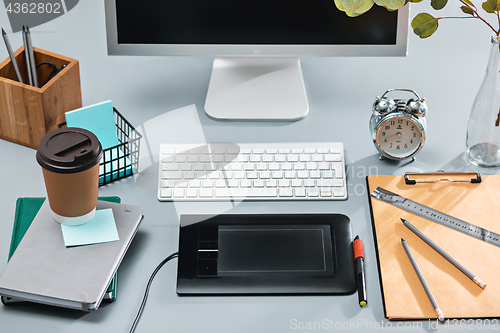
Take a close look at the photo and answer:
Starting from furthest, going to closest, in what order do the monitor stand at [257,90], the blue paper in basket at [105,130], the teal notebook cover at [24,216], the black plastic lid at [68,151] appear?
the monitor stand at [257,90] < the blue paper in basket at [105,130] < the teal notebook cover at [24,216] < the black plastic lid at [68,151]

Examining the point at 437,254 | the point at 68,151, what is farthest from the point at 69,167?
the point at 437,254

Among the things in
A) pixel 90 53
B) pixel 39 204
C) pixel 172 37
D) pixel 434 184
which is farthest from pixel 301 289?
pixel 90 53

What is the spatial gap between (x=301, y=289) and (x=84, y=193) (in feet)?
1.26

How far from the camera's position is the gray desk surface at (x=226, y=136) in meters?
0.76

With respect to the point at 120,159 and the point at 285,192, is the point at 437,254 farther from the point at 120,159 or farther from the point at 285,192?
the point at 120,159

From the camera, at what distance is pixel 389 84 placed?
1.19 metres

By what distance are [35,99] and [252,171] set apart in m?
0.45

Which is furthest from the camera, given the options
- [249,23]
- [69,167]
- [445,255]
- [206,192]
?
[249,23]

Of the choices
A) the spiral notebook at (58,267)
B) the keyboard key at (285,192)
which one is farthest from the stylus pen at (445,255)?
the spiral notebook at (58,267)

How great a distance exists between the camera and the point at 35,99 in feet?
3.10

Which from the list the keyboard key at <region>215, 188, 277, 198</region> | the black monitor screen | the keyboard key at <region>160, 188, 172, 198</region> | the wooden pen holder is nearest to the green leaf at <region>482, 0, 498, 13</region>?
the black monitor screen

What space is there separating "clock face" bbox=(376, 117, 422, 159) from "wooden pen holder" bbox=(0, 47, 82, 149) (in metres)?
0.65

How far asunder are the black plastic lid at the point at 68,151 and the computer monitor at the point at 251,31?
365 mm

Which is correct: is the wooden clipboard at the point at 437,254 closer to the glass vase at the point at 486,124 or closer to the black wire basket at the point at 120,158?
the glass vase at the point at 486,124
